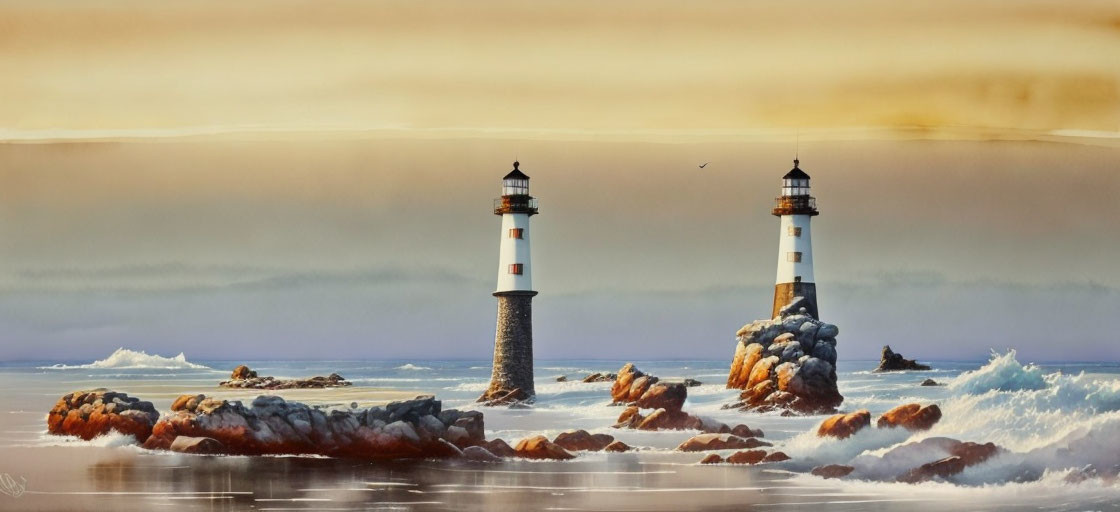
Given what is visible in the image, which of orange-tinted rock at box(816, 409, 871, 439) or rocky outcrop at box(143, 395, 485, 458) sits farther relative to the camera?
rocky outcrop at box(143, 395, 485, 458)

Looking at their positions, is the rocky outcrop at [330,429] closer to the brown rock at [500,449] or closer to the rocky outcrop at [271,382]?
the brown rock at [500,449]

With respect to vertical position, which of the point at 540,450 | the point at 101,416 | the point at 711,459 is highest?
the point at 101,416

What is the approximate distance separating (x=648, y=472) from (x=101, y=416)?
22.7 ft

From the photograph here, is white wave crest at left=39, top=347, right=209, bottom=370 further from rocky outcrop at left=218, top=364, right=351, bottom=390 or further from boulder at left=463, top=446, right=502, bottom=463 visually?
boulder at left=463, top=446, right=502, bottom=463

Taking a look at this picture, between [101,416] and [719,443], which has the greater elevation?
[101,416]

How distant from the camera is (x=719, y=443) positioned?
18.7 metres

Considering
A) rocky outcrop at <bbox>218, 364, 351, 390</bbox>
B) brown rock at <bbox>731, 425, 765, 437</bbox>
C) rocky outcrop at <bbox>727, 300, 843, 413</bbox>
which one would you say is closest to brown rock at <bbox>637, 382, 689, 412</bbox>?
rocky outcrop at <bbox>727, 300, 843, 413</bbox>

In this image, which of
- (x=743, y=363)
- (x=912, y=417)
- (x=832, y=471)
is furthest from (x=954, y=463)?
(x=743, y=363)

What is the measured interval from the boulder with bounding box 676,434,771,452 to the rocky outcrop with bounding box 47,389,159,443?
6511 millimetres

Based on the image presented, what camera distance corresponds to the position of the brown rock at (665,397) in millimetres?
20709

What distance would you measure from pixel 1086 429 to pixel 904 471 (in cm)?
238

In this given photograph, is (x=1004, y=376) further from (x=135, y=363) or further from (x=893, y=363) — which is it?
(x=135, y=363)

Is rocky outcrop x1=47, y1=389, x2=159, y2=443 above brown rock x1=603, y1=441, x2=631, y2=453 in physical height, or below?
above
